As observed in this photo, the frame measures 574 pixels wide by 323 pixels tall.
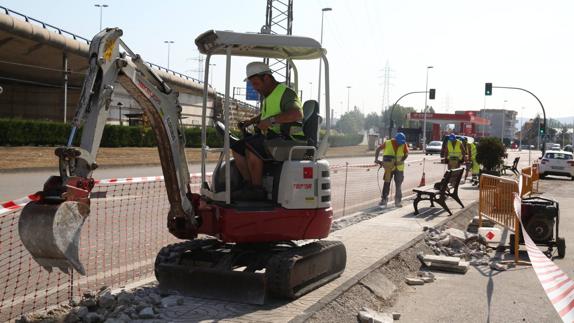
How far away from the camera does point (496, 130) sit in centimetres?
16425

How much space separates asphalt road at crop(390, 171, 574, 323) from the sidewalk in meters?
0.70

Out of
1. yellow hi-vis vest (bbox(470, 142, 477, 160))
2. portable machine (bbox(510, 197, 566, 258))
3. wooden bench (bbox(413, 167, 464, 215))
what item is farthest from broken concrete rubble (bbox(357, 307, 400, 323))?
yellow hi-vis vest (bbox(470, 142, 477, 160))

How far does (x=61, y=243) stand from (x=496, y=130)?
16833 centimetres

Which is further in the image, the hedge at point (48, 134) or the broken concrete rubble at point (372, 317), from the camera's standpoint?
the hedge at point (48, 134)

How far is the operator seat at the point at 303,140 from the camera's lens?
21.4 feet

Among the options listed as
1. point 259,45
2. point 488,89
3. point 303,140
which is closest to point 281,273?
point 303,140

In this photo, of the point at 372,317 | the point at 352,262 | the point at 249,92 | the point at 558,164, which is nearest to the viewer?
the point at 372,317

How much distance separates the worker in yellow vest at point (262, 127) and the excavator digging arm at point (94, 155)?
1.83 feet

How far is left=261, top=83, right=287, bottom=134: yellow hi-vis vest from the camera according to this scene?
6547 mm

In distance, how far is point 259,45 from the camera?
649 cm

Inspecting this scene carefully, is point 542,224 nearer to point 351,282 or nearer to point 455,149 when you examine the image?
point 351,282

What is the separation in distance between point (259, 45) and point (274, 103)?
1.90 ft

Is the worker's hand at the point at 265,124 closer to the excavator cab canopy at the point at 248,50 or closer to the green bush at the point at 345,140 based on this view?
the excavator cab canopy at the point at 248,50

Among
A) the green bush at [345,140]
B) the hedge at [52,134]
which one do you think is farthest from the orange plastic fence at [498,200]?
the green bush at [345,140]
